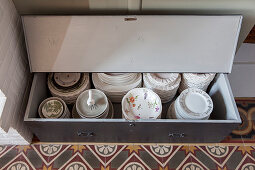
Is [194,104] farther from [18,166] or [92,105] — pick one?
[18,166]

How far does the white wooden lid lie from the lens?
0.99 meters

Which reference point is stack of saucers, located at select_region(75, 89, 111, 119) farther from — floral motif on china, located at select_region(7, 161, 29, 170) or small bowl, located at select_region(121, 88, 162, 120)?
floral motif on china, located at select_region(7, 161, 29, 170)

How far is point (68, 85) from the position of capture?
111 centimetres

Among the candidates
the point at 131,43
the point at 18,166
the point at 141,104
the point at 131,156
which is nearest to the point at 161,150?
the point at 131,156

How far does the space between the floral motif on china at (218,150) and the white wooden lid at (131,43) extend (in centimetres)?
35

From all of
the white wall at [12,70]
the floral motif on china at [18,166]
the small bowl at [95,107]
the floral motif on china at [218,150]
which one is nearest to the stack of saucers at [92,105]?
the small bowl at [95,107]

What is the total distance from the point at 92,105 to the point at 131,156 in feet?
0.95

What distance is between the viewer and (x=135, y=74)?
1122mm

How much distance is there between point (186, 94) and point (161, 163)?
1.03 feet

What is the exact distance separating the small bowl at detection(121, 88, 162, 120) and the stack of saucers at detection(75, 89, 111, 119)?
80 mm

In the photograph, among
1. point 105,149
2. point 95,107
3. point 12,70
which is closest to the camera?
point 12,70

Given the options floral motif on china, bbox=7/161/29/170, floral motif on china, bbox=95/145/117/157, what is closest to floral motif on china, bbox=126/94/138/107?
floral motif on china, bbox=95/145/117/157

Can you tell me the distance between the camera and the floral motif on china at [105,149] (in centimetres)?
115

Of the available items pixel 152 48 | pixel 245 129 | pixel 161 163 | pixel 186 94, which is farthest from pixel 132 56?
pixel 245 129
